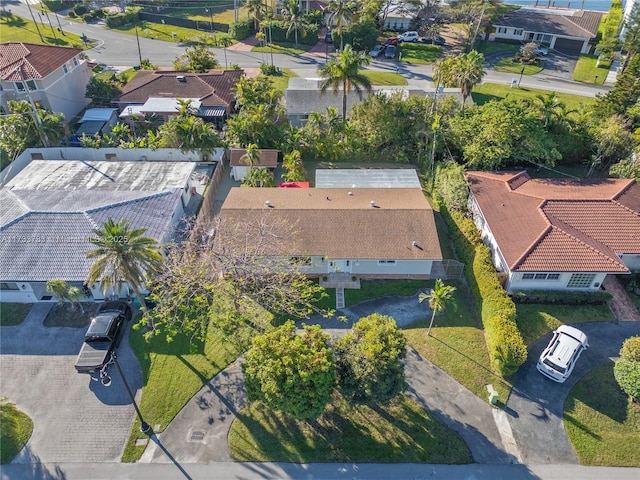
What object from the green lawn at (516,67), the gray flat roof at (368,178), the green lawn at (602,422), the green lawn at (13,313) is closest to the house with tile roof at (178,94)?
the gray flat roof at (368,178)

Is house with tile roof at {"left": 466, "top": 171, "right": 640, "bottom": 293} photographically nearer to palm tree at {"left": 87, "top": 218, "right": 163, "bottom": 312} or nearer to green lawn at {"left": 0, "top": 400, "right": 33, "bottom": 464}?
palm tree at {"left": 87, "top": 218, "right": 163, "bottom": 312}

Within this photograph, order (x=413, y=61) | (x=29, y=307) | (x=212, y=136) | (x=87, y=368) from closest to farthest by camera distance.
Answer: (x=87, y=368) → (x=29, y=307) → (x=212, y=136) → (x=413, y=61)

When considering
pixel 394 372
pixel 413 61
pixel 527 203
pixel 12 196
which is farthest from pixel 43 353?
pixel 413 61

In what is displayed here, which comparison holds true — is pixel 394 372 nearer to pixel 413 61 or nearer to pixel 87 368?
pixel 87 368

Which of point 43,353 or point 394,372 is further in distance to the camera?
point 43,353

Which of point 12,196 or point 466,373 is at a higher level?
point 12,196

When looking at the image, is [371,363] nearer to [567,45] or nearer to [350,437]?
[350,437]
